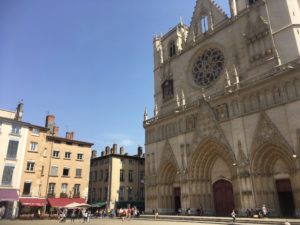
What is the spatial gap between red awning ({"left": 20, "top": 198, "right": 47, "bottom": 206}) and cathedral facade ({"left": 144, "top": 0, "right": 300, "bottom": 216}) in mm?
12657

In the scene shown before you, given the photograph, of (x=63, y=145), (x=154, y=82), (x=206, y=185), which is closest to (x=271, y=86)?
(x=206, y=185)

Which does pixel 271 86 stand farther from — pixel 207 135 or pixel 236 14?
pixel 236 14

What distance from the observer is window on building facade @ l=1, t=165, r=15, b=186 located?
3042 centimetres

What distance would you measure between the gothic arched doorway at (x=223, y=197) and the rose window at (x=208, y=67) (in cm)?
1137

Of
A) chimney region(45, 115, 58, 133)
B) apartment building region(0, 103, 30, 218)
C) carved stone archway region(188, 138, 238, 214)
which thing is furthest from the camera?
chimney region(45, 115, 58, 133)

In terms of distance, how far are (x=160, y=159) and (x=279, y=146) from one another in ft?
48.4

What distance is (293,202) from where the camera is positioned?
21938mm

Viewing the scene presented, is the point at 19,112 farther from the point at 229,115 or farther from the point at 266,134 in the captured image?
the point at 266,134

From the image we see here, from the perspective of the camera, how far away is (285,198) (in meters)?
22.6

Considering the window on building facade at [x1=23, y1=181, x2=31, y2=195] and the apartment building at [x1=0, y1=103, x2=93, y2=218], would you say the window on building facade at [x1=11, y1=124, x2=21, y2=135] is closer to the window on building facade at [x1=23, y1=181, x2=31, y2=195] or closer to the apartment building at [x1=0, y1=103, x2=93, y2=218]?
the apartment building at [x1=0, y1=103, x2=93, y2=218]

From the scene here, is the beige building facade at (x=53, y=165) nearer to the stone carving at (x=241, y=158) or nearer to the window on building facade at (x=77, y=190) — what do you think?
the window on building facade at (x=77, y=190)

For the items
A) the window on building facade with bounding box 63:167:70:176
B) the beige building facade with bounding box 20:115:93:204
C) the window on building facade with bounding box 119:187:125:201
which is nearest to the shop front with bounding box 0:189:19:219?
the beige building facade with bounding box 20:115:93:204

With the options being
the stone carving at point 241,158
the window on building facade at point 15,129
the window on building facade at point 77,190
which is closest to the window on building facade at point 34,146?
the window on building facade at point 15,129

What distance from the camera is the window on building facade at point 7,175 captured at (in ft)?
99.8
